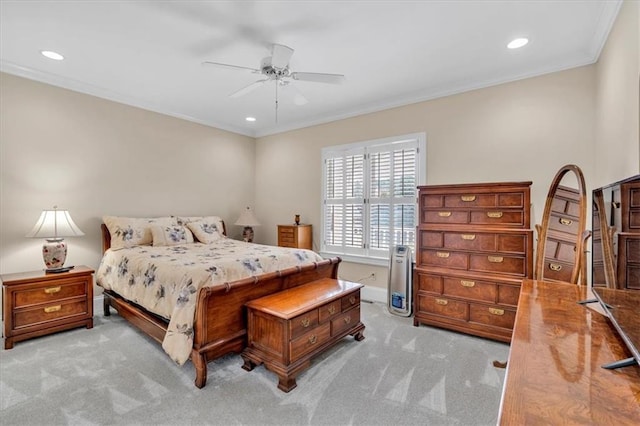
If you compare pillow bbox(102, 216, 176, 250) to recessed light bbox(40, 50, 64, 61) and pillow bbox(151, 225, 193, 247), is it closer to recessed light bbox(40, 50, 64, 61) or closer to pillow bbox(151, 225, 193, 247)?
pillow bbox(151, 225, 193, 247)

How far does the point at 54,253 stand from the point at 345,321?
9.87 ft

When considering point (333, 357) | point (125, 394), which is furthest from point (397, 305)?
point (125, 394)

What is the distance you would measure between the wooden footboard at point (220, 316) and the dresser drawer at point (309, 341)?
0.50 meters

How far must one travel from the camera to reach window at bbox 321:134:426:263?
3908mm

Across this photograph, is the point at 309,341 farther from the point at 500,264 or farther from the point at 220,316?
the point at 500,264

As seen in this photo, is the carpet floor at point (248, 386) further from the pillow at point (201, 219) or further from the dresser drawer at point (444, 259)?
the pillow at point (201, 219)

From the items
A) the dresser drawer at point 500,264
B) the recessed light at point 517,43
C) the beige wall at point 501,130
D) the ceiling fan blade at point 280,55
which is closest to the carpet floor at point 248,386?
the dresser drawer at point 500,264

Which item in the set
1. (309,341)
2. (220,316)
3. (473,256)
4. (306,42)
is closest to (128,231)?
(220,316)

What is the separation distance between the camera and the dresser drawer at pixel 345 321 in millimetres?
2584

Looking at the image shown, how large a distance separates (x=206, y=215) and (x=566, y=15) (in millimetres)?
4838

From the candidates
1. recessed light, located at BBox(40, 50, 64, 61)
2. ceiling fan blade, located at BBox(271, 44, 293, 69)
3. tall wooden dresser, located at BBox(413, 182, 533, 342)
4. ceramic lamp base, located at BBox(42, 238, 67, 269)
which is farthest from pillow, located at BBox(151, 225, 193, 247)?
tall wooden dresser, located at BBox(413, 182, 533, 342)

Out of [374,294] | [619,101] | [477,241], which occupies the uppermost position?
[619,101]

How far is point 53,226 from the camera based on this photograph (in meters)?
3.03

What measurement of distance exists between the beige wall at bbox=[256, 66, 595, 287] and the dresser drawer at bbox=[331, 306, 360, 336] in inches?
53.6
